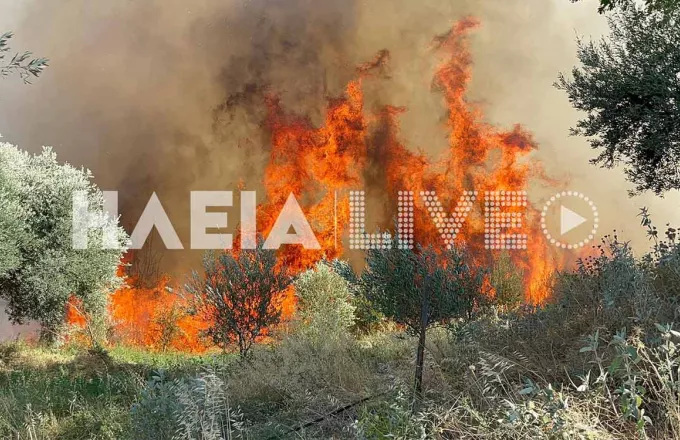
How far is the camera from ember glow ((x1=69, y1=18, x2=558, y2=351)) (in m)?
27.4

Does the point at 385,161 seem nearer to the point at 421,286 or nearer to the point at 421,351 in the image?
the point at 421,286

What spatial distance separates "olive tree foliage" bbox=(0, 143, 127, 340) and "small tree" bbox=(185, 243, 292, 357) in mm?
8006

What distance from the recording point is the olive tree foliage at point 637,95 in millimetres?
13375

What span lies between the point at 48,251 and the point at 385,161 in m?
15.8

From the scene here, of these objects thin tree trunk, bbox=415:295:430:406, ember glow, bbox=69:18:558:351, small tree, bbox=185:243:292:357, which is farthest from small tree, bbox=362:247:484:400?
ember glow, bbox=69:18:558:351

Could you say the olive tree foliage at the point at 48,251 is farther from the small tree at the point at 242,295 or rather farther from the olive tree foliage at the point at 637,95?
the olive tree foliage at the point at 637,95

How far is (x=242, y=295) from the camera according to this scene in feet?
45.7

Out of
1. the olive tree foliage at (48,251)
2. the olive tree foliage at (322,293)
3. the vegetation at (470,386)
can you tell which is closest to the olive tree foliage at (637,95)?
the vegetation at (470,386)

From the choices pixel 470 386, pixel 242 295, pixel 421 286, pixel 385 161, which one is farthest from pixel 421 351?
pixel 385 161

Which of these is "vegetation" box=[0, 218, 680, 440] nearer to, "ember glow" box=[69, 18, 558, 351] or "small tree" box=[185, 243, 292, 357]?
"small tree" box=[185, 243, 292, 357]

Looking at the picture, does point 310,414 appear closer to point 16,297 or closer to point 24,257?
point 24,257

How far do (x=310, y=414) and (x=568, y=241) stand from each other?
A: 2108 centimetres

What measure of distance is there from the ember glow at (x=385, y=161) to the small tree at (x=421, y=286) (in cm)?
1841

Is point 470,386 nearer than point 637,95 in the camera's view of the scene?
Yes
